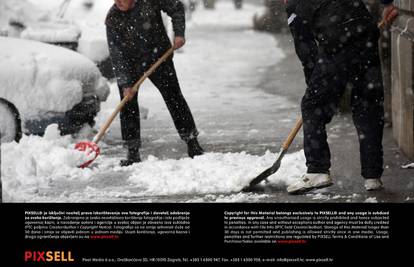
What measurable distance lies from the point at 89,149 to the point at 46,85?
759mm

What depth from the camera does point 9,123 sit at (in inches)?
217

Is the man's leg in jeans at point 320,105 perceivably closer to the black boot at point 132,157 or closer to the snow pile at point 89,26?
the black boot at point 132,157

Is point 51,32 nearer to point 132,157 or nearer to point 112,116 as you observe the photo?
point 112,116

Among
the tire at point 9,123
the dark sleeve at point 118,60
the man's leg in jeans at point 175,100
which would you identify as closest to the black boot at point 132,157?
the man's leg in jeans at point 175,100

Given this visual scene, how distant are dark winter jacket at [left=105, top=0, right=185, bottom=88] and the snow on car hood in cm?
63

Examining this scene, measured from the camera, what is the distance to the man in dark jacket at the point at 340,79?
14.8ft

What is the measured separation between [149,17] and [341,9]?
1684mm

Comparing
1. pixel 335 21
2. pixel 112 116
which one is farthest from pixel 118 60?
pixel 335 21
